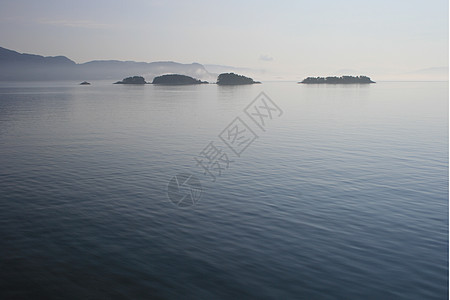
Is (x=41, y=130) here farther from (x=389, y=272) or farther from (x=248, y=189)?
(x=389, y=272)

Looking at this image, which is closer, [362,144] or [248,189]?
[248,189]

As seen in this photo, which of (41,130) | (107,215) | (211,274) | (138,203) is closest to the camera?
(211,274)

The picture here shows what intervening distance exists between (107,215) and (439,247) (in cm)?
2014

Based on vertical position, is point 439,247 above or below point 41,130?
below

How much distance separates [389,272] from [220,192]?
15255mm

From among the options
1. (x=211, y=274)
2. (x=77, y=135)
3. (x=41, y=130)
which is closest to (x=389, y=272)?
(x=211, y=274)

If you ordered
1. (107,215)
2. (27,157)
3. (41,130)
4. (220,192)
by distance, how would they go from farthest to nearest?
(41,130)
(27,157)
(220,192)
(107,215)

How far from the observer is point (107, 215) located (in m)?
25.0

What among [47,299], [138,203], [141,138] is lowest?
[47,299]

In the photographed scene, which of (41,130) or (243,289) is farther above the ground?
(41,130)

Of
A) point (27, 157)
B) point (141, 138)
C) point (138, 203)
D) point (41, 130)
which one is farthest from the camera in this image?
point (41, 130)

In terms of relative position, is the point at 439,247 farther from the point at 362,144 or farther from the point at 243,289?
the point at 362,144

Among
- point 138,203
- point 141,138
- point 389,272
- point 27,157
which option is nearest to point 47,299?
point 138,203

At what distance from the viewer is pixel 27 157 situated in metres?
42.7
